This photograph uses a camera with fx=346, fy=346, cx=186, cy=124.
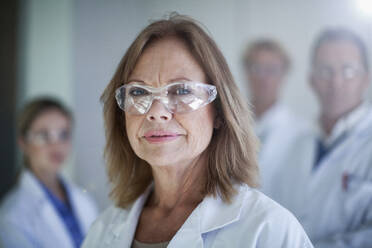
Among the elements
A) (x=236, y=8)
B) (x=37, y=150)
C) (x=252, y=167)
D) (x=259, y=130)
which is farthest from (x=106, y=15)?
(x=252, y=167)

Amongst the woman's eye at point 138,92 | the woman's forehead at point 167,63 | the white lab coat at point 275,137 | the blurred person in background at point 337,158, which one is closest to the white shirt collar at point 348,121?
the blurred person in background at point 337,158

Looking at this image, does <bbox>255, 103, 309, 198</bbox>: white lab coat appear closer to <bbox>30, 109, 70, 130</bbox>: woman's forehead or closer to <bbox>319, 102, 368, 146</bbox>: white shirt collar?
<bbox>319, 102, 368, 146</bbox>: white shirt collar

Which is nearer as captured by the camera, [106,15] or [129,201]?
[129,201]

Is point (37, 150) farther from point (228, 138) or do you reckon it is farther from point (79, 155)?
point (228, 138)

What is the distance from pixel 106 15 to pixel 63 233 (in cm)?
183

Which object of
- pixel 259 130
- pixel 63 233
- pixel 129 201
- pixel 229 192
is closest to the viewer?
pixel 229 192

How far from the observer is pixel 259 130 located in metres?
2.63

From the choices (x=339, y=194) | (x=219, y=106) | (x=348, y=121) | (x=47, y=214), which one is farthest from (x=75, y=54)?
(x=339, y=194)

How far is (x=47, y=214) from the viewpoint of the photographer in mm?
2252

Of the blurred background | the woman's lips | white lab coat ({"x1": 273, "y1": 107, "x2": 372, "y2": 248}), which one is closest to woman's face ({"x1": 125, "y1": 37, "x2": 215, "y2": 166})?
the woman's lips

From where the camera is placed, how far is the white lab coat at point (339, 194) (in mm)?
1720

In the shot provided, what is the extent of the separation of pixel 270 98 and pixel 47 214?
180 cm

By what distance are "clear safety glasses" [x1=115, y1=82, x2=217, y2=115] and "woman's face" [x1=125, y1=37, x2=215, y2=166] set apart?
0.02 m

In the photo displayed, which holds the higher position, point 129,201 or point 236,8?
point 236,8
